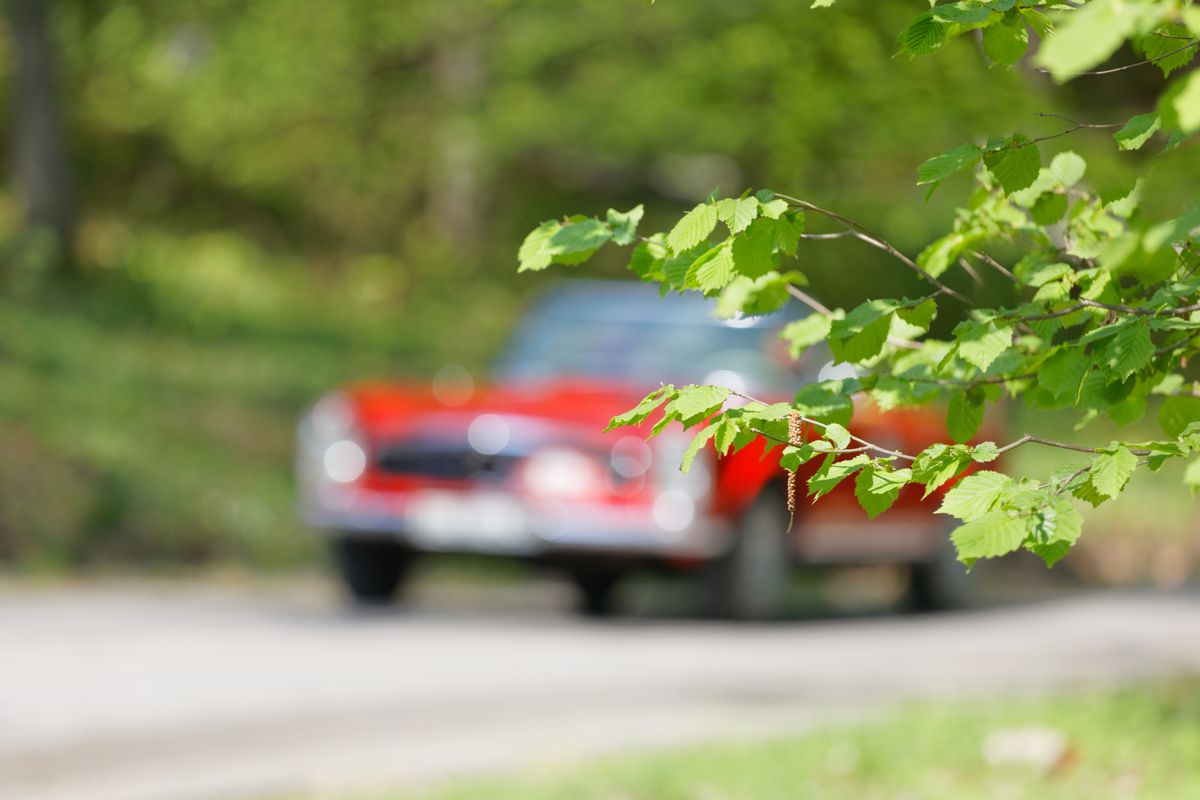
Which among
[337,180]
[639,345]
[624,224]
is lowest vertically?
[624,224]

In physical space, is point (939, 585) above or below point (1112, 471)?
below

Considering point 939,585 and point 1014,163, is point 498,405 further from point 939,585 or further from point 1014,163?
point 1014,163

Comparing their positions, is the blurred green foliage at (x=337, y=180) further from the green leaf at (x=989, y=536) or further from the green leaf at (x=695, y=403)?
the green leaf at (x=989, y=536)

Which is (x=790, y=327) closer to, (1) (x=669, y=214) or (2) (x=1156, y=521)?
(2) (x=1156, y=521)

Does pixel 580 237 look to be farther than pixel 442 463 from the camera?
No

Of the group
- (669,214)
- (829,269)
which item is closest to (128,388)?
(829,269)

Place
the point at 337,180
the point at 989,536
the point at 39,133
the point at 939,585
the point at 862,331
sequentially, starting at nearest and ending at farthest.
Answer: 1. the point at 989,536
2. the point at 862,331
3. the point at 939,585
4. the point at 39,133
5. the point at 337,180

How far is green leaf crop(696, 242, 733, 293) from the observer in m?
3.01

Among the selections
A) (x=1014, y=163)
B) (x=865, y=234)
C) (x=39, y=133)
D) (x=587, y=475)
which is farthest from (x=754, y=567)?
(x=39, y=133)

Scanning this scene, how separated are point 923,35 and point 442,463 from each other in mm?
7550

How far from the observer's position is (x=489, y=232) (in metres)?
30.6

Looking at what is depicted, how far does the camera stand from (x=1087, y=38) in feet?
6.49

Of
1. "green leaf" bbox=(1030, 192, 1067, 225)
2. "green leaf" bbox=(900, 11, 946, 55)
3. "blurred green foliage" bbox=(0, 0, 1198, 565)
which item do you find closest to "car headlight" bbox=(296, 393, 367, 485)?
"blurred green foliage" bbox=(0, 0, 1198, 565)

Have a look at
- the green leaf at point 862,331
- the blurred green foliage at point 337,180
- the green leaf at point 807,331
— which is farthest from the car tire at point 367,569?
the green leaf at point 862,331
